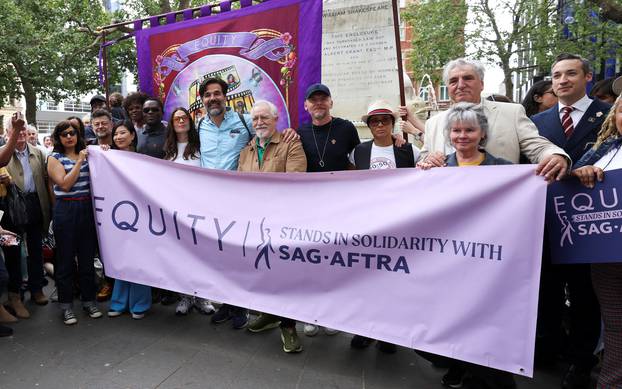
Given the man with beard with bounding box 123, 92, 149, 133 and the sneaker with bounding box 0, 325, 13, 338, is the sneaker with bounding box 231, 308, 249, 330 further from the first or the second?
the man with beard with bounding box 123, 92, 149, 133

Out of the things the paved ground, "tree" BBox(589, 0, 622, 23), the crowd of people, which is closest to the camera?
the crowd of people

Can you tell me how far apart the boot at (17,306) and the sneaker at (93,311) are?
22.2 inches

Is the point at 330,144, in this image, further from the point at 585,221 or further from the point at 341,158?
the point at 585,221

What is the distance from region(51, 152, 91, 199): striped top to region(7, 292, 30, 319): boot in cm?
114

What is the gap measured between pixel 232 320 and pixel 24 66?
709 inches

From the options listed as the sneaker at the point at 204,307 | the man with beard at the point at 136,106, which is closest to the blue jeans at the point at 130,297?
the sneaker at the point at 204,307

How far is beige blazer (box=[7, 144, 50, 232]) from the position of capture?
4340mm

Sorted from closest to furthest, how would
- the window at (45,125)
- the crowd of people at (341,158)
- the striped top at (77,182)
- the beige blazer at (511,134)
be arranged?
the crowd of people at (341,158) → the beige blazer at (511,134) → the striped top at (77,182) → the window at (45,125)

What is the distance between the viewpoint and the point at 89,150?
4160mm

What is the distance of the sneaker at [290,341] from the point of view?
11.4ft

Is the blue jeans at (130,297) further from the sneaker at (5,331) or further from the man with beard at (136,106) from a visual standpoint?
the man with beard at (136,106)

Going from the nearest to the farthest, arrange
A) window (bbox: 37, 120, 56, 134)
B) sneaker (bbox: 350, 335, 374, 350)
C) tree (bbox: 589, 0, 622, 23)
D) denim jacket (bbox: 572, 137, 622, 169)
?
denim jacket (bbox: 572, 137, 622, 169)
sneaker (bbox: 350, 335, 374, 350)
tree (bbox: 589, 0, 622, 23)
window (bbox: 37, 120, 56, 134)

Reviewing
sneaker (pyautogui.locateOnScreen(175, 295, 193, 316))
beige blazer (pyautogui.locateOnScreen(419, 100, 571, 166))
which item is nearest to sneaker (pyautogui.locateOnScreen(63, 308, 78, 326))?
sneaker (pyautogui.locateOnScreen(175, 295, 193, 316))

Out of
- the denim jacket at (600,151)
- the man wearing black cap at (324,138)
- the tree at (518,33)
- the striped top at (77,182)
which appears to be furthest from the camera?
the tree at (518,33)
